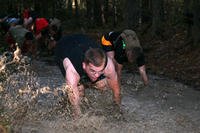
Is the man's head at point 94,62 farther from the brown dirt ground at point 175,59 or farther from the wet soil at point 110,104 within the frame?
the brown dirt ground at point 175,59

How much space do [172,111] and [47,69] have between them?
641 centimetres

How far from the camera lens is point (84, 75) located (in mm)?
6273

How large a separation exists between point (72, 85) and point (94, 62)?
607 millimetres

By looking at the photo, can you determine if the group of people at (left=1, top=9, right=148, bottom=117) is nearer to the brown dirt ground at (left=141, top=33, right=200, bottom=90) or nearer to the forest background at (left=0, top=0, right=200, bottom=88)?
the brown dirt ground at (left=141, top=33, right=200, bottom=90)

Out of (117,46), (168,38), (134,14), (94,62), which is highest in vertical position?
(94,62)

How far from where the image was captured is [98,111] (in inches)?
294

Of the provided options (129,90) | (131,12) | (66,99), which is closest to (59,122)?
(66,99)

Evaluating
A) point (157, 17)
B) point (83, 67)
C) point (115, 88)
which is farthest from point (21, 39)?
point (83, 67)

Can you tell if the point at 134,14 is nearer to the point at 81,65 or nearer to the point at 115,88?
the point at 115,88

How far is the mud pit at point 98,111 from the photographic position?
6434mm

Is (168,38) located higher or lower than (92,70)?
lower

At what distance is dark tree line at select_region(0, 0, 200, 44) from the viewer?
53.4 feet

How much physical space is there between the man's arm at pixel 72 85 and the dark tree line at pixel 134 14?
30.8ft

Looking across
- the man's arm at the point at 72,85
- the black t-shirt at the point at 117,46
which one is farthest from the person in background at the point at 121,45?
the man's arm at the point at 72,85
